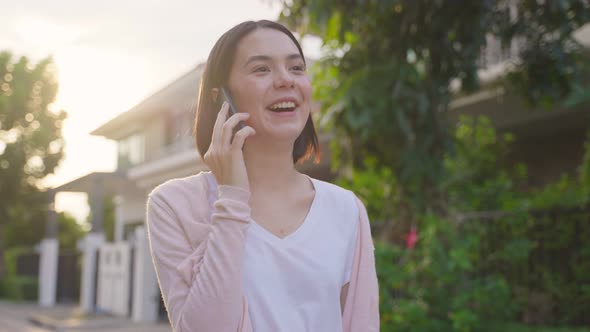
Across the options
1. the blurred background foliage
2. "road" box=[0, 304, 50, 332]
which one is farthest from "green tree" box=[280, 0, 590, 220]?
"road" box=[0, 304, 50, 332]

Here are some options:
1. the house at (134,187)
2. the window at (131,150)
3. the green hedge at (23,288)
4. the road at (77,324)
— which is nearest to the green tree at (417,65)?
the house at (134,187)

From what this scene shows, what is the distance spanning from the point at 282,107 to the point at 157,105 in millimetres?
23033

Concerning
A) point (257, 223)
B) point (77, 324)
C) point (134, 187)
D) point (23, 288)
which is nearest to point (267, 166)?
point (257, 223)

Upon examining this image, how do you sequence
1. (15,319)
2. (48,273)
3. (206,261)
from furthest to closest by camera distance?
1. (48,273)
2. (15,319)
3. (206,261)

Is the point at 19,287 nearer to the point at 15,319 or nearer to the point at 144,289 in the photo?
the point at 15,319

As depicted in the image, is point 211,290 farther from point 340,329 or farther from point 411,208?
point 411,208

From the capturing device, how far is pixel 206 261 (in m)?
1.55

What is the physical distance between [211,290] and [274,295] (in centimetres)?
19

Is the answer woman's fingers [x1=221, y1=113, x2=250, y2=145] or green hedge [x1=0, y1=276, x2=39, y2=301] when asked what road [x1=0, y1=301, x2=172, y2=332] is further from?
woman's fingers [x1=221, y1=113, x2=250, y2=145]

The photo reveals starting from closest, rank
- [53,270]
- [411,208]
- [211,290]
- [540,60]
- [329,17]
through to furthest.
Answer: [211,290], [329,17], [540,60], [411,208], [53,270]

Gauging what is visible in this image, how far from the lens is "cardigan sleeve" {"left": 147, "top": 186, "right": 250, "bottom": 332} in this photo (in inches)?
59.9

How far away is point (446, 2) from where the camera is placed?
6957 millimetres

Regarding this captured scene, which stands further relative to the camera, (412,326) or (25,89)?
(25,89)

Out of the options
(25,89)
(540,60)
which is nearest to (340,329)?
(540,60)
